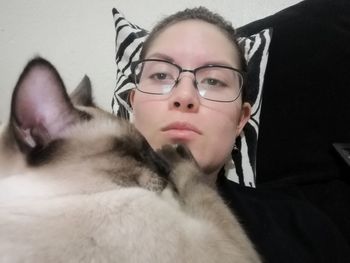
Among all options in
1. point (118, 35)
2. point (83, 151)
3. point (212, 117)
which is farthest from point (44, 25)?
point (83, 151)

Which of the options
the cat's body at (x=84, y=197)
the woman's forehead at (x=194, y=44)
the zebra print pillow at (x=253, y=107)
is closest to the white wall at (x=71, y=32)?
the zebra print pillow at (x=253, y=107)

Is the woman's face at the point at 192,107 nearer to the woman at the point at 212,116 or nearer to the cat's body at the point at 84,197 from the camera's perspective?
the woman at the point at 212,116

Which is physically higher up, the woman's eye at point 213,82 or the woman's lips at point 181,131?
the woman's eye at point 213,82

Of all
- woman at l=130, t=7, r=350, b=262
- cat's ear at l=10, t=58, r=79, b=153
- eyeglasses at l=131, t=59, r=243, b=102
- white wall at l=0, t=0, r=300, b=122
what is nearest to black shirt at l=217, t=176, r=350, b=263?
woman at l=130, t=7, r=350, b=262

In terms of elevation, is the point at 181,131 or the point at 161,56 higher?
the point at 161,56

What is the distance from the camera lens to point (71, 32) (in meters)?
1.48

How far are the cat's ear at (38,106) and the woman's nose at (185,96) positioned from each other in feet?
1.14

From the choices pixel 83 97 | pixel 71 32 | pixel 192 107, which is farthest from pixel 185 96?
pixel 71 32

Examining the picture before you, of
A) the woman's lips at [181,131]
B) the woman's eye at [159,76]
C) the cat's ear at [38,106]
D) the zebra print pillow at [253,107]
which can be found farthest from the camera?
the zebra print pillow at [253,107]

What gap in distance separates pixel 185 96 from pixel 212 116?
0.09m

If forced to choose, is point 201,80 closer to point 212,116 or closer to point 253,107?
point 212,116

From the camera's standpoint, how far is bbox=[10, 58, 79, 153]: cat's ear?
1.66 ft

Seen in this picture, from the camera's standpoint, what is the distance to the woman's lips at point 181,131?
88 cm

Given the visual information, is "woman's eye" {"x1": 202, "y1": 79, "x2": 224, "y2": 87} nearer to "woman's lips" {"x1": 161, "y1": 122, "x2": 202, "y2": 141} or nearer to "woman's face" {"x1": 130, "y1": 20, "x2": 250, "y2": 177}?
"woman's face" {"x1": 130, "y1": 20, "x2": 250, "y2": 177}
